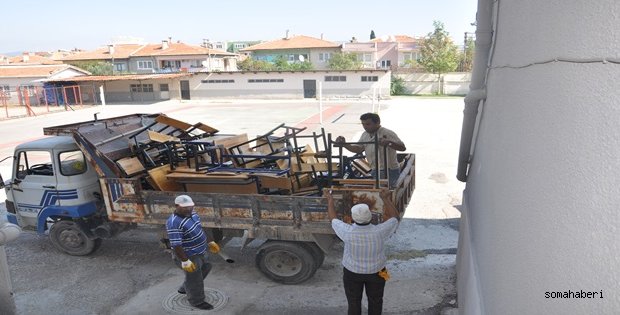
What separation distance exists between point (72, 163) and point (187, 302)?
9.46ft

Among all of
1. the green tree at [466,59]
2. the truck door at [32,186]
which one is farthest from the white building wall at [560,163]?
the green tree at [466,59]

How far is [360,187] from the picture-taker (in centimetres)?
529

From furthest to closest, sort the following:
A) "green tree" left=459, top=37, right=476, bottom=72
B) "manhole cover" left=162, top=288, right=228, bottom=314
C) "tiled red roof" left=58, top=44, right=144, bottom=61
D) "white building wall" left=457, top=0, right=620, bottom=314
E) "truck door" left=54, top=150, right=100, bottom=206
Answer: "tiled red roof" left=58, top=44, right=144, bottom=61, "green tree" left=459, top=37, right=476, bottom=72, "truck door" left=54, top=150, right=100, bottom=206, "manhole cover" left=162, top=288, right=228, bottom=314, "white building wall" left=457, top=0, right=620, bottom=314

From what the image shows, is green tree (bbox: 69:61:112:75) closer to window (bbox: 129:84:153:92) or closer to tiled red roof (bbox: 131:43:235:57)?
tiled red roof (bbox: 131:43:235:57)

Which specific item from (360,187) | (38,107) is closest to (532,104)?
(360,187)

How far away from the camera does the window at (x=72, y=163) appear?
21.2 ft

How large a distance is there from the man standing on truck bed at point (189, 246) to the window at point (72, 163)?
2483 mm

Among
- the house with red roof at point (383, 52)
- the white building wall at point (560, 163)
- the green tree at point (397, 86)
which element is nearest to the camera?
the white building wall at point (560, 163)

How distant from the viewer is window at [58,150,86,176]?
6.46 m

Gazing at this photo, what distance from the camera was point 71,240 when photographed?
22.0 ft

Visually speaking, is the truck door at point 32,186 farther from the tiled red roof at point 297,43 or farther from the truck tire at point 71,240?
the tiled red roof at point 297,43

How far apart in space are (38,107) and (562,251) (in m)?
41.1

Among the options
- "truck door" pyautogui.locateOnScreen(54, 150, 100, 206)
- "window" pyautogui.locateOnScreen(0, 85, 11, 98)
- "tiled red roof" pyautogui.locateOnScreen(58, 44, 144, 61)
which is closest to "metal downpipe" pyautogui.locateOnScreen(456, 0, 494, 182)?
"truck door" pyautogui.locateOnScreen(54, 150, 100, 206)

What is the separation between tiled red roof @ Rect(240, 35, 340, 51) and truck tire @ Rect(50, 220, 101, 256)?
4998 cm
